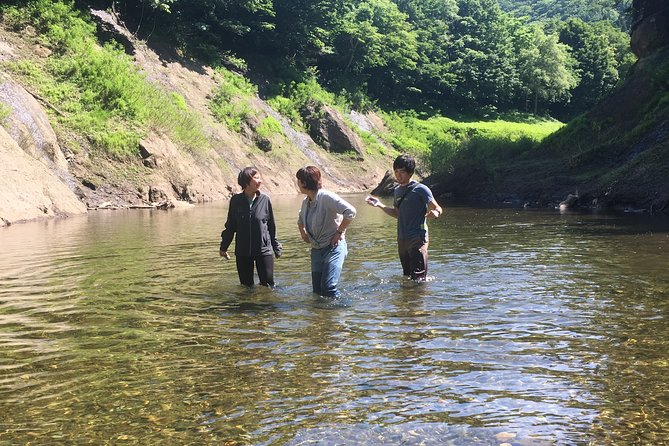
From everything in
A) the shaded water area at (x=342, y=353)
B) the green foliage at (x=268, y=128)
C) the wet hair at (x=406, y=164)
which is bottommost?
the shaded water area at (x=342, y=353)

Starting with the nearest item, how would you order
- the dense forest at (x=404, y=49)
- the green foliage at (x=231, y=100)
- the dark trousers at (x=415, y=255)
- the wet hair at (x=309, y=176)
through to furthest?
the wet hair at (x=309, y=176) → the dark trousers at (x=415, y=255) → the green foliage at (x=231, y=100) → the dense forest at (x=404, y=49)

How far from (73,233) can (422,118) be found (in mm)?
61975

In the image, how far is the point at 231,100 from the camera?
50.4 meters

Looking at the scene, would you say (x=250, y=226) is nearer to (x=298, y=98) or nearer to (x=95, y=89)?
(x=95, y=89)

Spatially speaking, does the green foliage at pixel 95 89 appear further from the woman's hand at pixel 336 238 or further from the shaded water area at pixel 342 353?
the woman's hand at pixel 336 238

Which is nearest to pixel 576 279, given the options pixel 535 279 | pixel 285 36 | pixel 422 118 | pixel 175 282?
pixel 535 279

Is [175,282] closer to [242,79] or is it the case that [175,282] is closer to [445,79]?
[242,79]

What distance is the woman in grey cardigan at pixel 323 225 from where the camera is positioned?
29.7 feet

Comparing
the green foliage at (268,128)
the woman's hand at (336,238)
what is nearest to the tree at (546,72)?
the green foliage at (268,128)

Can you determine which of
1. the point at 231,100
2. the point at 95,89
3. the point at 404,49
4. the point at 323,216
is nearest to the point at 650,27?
the point at 231,100

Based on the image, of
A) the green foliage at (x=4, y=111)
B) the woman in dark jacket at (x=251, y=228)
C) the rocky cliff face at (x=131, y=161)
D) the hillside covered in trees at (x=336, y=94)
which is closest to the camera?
the woman in dark jacket at (x=251, y=228)

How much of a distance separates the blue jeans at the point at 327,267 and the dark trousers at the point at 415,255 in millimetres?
1352

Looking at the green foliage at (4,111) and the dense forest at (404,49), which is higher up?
the dense forest at (404,49)

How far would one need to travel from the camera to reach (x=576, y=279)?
1088 cm
